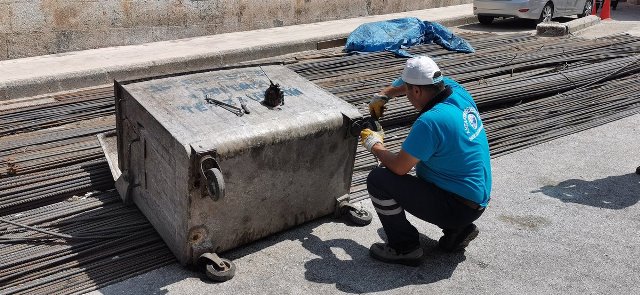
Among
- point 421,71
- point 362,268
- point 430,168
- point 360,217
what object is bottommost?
point 362,268

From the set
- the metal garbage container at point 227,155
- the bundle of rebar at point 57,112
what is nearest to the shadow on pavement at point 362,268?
the metal garbage container at point 227,155

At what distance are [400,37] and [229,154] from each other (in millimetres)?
7310

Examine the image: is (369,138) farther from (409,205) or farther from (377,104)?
(377,104)

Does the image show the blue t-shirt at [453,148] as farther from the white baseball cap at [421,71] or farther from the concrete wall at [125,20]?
the concrete wall at [125,20]

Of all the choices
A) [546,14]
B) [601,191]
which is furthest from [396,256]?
[546,14]

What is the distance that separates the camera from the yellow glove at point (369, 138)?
14.9 ft

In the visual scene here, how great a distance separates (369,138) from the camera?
456cm

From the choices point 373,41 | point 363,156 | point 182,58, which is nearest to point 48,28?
point 182,58

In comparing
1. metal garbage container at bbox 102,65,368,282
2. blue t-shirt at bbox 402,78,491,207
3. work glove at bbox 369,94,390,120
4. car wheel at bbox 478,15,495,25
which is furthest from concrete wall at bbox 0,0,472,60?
blue t-shirt at bbox 402,78,491,207

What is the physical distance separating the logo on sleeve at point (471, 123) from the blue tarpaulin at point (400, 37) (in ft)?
18.7

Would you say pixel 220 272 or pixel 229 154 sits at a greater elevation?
pixel 229 154

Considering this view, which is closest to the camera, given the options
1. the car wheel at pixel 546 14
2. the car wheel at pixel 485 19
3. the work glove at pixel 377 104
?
the work glove at pixel 377 104

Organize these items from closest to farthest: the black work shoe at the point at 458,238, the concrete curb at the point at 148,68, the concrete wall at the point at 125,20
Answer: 1. the black work shoe at the point at 458,238
2. the concrete curb at the point at 148,68
3. the concrete wall at the point at 125,20

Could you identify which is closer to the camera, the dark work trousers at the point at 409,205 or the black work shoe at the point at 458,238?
the dark work trousers at the point at 409,205
